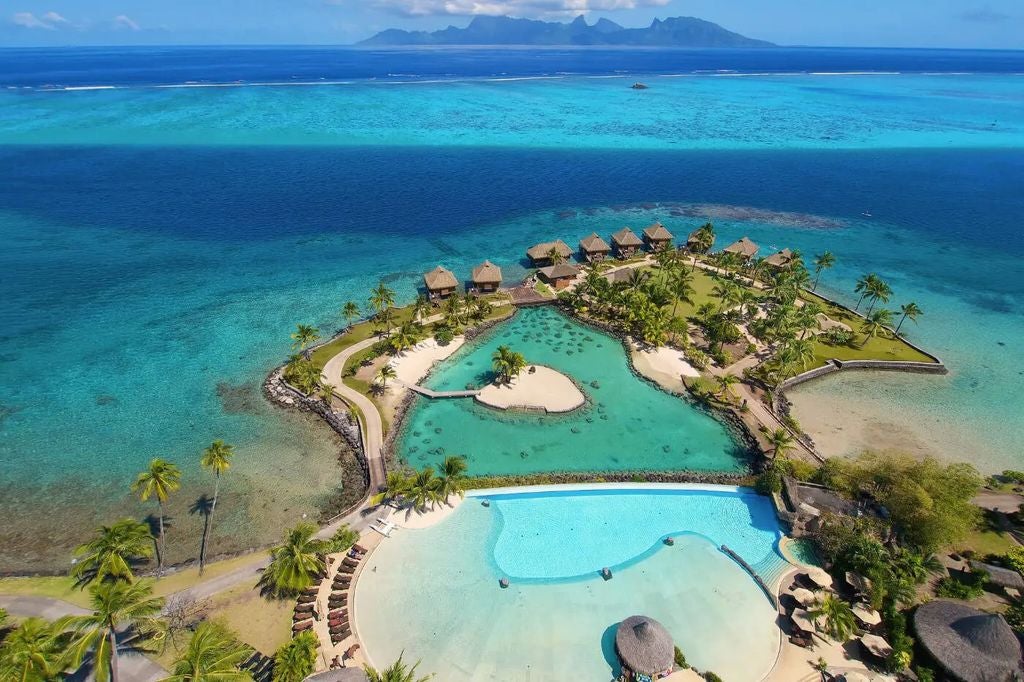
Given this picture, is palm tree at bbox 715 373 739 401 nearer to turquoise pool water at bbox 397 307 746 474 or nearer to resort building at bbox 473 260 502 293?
turquoise pool water at bbox 397 307 746 474

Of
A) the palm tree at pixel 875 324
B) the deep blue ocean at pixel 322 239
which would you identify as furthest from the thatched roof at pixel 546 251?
the palm tree at pixel 875 324

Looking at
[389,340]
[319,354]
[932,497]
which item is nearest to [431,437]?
[389,340]

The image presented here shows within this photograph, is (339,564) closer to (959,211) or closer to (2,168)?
(959,211)

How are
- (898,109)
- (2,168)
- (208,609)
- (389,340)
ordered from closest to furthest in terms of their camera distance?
(208,609) < (389,340) < (2,168) < (898,109)

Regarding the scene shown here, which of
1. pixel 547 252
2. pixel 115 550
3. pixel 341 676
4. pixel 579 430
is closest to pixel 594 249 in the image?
pixel 547 252

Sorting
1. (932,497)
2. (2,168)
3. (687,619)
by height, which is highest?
(2,168)

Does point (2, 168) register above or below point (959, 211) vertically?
above

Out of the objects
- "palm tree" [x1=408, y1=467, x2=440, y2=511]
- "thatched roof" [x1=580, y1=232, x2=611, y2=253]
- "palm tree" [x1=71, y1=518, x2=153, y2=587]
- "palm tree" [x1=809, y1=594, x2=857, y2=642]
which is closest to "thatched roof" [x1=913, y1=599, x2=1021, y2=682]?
"palm tree" [x1=809, y1=594, x2=857, y2=642]
